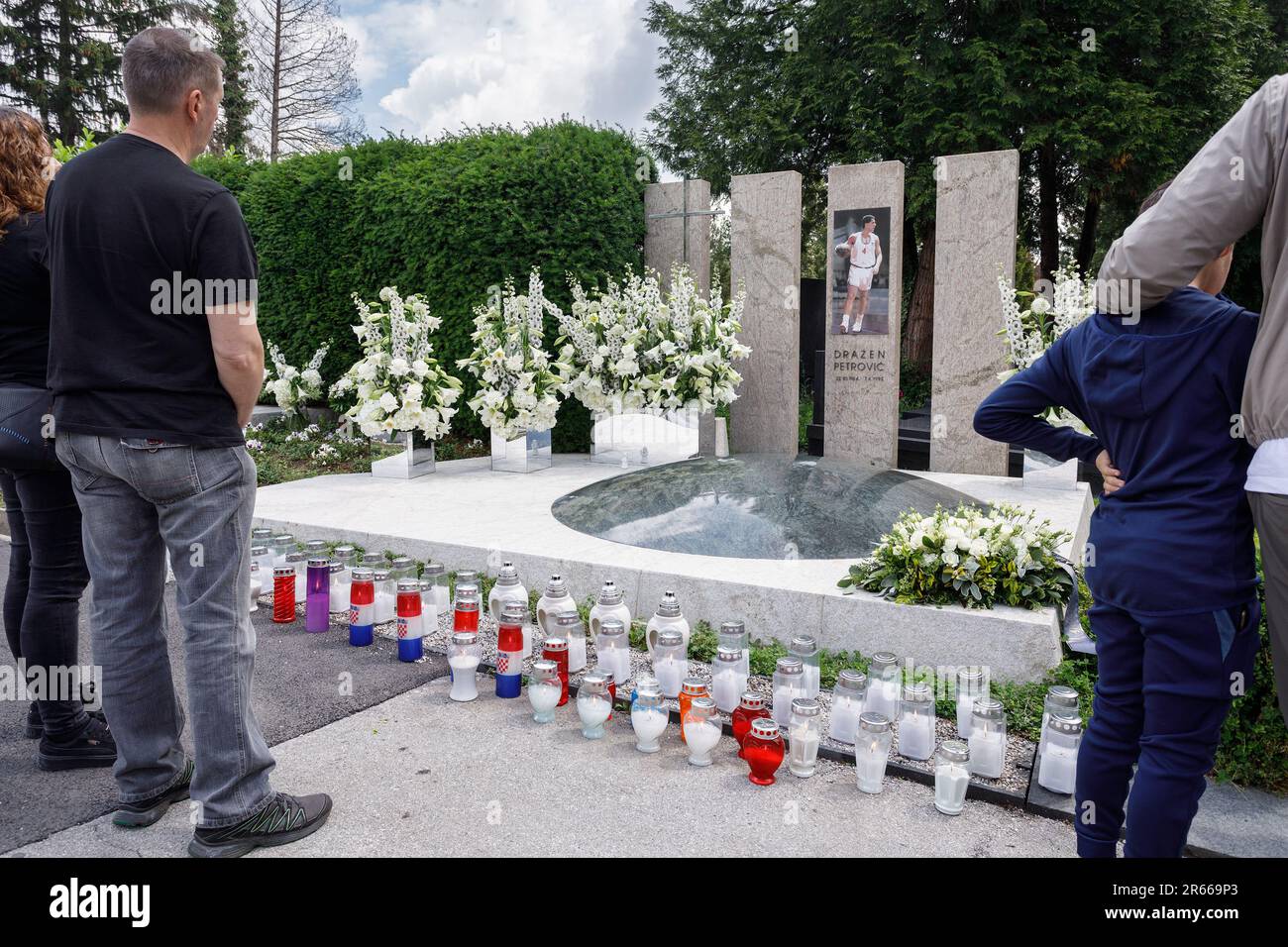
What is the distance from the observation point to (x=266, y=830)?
2.51 meters

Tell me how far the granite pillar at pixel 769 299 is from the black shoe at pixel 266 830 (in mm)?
6934

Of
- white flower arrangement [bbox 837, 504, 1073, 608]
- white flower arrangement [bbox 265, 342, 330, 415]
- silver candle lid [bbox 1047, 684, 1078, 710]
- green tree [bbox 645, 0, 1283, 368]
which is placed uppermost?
green tree [bbox 645, 0, 1283, 368]

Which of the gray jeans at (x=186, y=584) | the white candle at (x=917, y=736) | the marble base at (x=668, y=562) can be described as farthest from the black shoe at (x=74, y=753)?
the white candle at (x=917, y=736)

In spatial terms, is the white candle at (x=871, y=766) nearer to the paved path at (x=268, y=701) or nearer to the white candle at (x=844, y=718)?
the white candle at (x=844, y=718)

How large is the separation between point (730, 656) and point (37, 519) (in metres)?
2.52

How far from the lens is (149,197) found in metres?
2.31

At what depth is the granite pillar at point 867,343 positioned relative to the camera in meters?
8.34

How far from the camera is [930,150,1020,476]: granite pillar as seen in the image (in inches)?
313

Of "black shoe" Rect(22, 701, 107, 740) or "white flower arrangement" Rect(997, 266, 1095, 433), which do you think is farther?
"white flower arrangement" Rect(997, 266, 1095, 433)

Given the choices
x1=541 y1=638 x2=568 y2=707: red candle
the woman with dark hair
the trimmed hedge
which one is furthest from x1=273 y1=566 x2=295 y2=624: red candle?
the trimmed hedge

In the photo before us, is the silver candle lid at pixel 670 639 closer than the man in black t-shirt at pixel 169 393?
No

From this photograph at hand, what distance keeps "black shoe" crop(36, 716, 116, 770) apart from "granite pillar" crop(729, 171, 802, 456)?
22.4 feet

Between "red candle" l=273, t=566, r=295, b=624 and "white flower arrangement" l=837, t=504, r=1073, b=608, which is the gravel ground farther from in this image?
"white flower arrangement" l=837, t=504, r=1073, b=608
